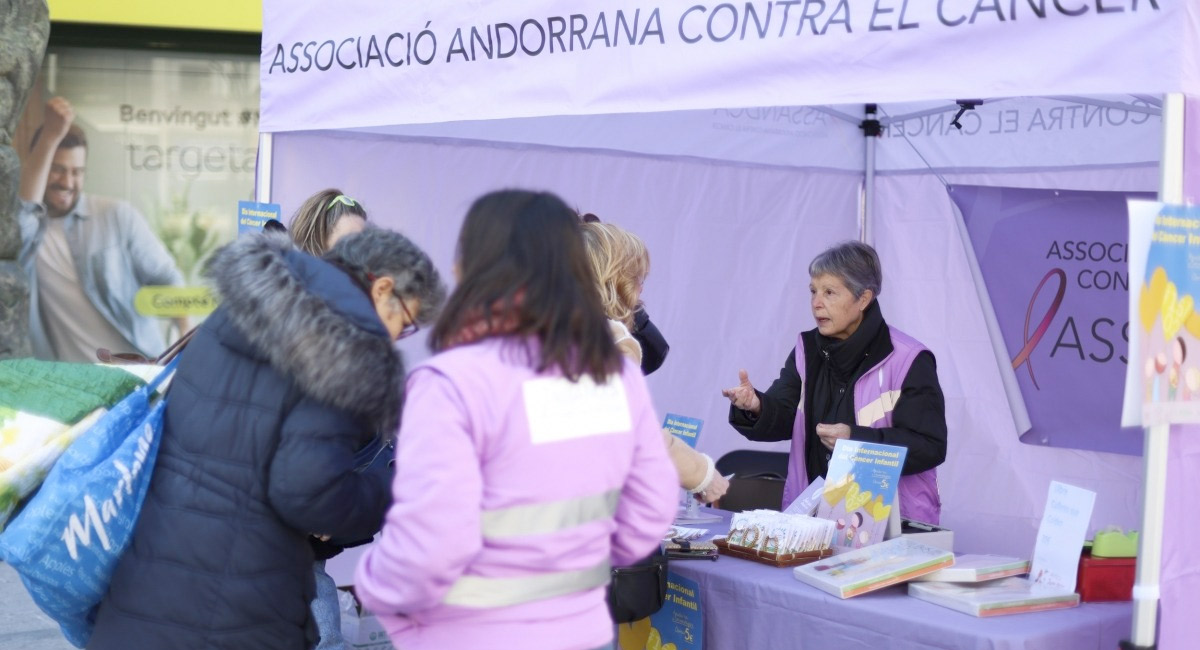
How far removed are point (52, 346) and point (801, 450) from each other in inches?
205

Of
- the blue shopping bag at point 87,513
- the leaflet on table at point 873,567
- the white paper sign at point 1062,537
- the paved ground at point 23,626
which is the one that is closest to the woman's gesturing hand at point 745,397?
the leaflet on table at point 873,567

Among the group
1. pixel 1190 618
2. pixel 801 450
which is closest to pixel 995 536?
pixel 801 450

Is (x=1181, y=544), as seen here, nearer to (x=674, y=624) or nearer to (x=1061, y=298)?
(x=674, y=624)

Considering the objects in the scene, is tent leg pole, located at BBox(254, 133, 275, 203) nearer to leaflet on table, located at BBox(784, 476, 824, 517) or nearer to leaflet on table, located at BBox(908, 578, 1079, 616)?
leaflet on table, located at BBox(784, 476, 824, 517)

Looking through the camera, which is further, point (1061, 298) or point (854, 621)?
point (1061, 298)

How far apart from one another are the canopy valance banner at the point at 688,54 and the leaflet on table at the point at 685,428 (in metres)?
0.99

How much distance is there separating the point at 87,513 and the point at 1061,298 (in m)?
4.06

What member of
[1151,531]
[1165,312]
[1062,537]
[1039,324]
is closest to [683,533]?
[1062,537]

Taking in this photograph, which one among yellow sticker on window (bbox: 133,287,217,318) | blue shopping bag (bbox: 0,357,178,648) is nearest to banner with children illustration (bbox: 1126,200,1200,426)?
blue shopping bag (bbox: 0,357,178,648)

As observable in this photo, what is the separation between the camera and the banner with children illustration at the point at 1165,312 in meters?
2.34

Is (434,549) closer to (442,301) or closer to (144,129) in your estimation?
(442,301)

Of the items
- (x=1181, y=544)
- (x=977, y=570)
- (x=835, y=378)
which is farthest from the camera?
(x=835, y=378)

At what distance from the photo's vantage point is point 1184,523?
252 centimetres

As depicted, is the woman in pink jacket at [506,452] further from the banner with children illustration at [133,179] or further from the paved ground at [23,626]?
the banner with children illustration at [133,179]
